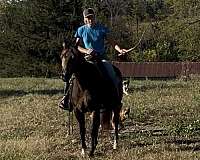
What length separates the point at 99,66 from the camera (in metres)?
8.94

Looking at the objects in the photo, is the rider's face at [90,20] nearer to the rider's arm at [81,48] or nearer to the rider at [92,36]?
the rider at [92,36]

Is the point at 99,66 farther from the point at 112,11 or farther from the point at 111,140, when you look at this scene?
the point at 112,11

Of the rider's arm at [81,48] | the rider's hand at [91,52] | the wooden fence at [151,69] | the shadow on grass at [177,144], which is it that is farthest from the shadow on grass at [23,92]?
the wooden fence at [151,69]

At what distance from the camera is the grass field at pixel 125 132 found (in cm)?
862

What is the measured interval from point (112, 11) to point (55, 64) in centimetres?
1902

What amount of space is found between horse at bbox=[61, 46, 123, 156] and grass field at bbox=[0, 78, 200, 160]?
0.68 m

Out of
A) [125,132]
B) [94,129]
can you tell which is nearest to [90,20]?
[94,129]

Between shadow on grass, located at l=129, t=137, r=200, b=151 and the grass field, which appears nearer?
the grass field

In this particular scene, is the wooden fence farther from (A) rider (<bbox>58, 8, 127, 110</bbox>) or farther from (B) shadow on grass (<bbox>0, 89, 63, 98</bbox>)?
(A) rider (<bbox>58, 8, 127, 110</bbox>)

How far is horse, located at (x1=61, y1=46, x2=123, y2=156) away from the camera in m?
8.15

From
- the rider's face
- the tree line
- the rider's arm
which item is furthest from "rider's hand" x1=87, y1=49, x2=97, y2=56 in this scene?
the tree line

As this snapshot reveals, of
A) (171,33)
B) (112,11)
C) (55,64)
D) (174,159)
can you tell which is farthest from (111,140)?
(112,11)

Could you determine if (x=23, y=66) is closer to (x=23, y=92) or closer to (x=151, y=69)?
(x=151, y=69)

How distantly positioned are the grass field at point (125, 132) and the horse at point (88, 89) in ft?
2.23
